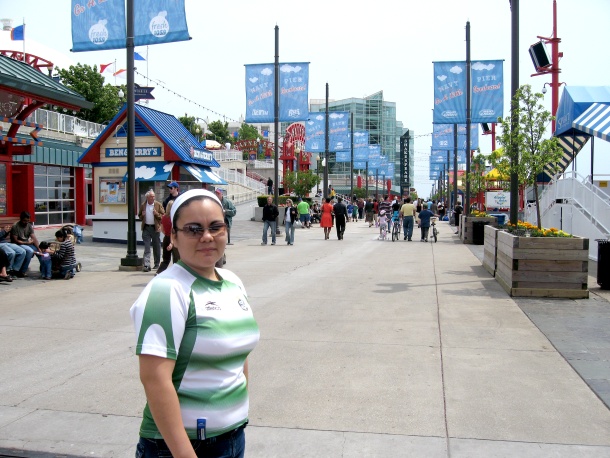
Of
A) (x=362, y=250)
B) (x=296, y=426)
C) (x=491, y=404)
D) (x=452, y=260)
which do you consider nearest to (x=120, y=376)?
(x=296, y=426)

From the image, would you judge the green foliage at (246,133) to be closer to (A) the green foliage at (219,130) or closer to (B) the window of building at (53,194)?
(A) the green foliage at (219,130)

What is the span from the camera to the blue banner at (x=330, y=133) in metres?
34.9

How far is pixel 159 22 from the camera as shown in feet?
43.9

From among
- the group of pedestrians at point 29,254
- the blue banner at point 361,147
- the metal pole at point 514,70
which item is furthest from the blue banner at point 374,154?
the group of pedestrians at point 29,254

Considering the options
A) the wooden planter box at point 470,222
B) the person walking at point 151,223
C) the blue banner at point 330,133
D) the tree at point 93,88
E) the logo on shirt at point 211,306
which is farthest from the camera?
the tree at point 93,88

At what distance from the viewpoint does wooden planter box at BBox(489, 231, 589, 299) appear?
9445 millimetres

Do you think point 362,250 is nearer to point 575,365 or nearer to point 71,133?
point 575,365

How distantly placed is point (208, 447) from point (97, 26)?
13436mm

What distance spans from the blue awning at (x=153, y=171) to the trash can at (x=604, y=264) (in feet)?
43.5

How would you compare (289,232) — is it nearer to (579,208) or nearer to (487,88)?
(487,88)

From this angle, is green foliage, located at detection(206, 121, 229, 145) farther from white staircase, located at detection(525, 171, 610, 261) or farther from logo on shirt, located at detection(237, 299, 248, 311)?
logo on shirt, located at detection(237, 299, 248, 311)

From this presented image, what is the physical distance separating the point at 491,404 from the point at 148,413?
3.49m

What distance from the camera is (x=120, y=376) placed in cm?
561

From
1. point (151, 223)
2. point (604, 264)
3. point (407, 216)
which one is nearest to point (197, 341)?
point (604, 264)
